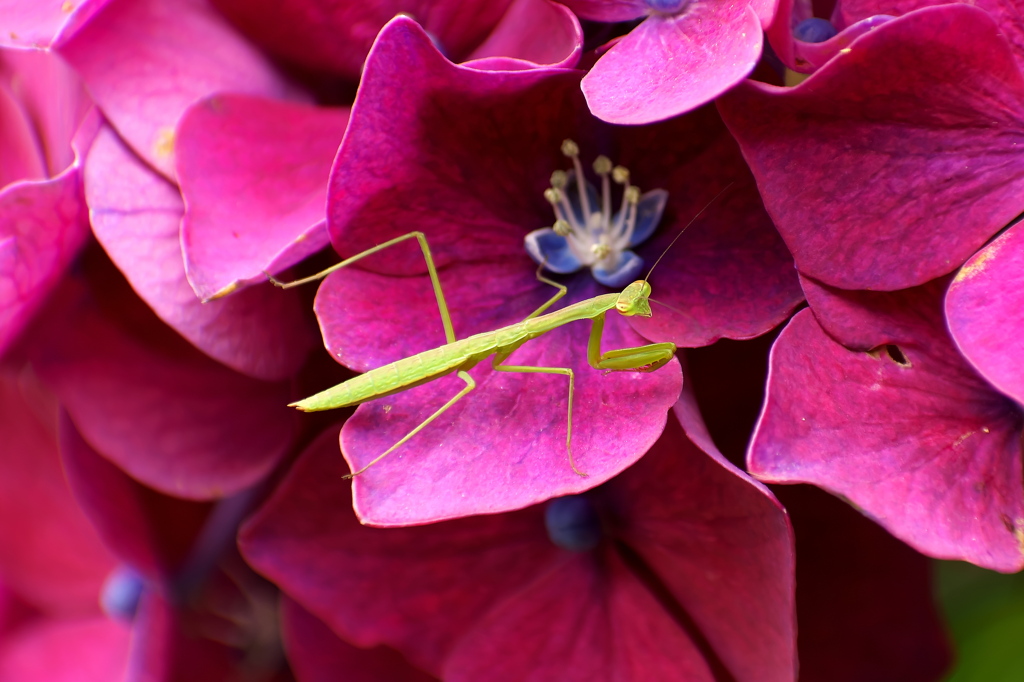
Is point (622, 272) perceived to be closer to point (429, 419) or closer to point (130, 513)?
point (429, 419)

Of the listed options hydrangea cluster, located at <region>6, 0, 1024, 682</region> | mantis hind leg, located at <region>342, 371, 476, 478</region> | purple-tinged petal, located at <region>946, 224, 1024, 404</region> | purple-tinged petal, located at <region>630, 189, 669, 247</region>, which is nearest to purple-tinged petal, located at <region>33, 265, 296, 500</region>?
hydrangea cluster, located at <region>6, 0, 1024, 682</region>

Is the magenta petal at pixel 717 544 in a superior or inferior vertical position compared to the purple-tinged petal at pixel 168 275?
inferior

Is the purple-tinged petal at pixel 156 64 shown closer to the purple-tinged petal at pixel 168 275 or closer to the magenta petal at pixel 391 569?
the purple-tinged petal at pixel 168 275

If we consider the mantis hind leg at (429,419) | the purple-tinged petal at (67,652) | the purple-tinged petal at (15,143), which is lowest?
the purple-tinged petal at (67,652)

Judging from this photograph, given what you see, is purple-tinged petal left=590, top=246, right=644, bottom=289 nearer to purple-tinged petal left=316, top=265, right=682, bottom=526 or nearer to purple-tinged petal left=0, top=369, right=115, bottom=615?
purple-tinged petal left=316, top=265, right=682, bottom=526

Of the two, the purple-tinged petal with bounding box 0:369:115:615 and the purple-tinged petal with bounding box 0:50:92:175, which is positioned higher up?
the purple-tinged petal with bounding box 0:50:92:175

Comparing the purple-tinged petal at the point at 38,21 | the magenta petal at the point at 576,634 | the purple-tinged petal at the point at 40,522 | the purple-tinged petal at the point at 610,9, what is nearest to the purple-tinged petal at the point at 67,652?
the purple-tinged petal at the point at 40,522

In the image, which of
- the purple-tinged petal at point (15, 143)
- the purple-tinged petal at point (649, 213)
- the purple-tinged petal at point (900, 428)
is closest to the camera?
the purple-tinged petal at point (900, 428)
